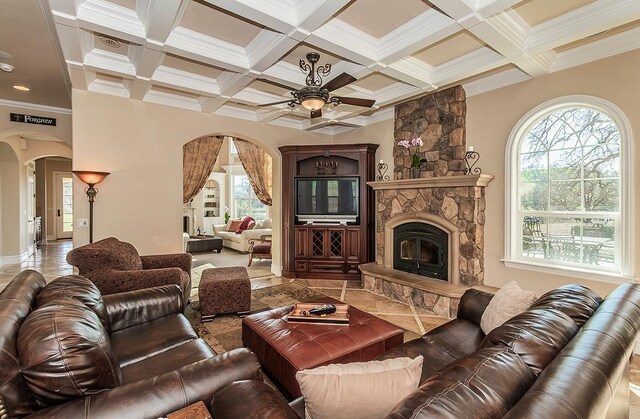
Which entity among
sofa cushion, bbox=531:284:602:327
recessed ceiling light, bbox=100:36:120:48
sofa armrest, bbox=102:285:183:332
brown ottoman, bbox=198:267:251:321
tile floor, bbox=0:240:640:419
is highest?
recessed ceiling light, bbox=100:36:120:48

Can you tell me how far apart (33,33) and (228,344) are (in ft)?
11.5

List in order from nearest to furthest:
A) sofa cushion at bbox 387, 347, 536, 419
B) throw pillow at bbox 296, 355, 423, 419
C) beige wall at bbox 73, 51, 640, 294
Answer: sofa cushion at bbox 387, 347, 536, 419 < throw pillow at bbox 296, 355, 423, 419 < beige wall at bbox 73, 51, 640, 294

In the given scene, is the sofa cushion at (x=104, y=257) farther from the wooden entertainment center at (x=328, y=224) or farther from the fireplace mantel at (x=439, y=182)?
the fireplace mantel at (x=439, y=182)

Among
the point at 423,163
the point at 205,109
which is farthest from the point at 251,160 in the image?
the point at 423,163

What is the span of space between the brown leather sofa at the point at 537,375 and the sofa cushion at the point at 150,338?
3.18 ft

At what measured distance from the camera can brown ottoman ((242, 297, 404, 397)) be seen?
6.62 ft

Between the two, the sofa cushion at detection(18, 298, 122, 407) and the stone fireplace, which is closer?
the sofa cushion at detection(18, 298, 122, 407)

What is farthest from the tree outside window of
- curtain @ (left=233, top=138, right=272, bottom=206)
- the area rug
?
the area rug

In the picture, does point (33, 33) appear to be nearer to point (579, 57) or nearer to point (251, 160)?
point (251, 160)

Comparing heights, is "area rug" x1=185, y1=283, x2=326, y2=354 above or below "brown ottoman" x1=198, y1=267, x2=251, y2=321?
below

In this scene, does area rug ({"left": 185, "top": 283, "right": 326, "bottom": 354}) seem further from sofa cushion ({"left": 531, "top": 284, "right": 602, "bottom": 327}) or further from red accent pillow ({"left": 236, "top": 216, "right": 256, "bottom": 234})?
red accent pillow ({"left": 236, "top": 216, "right": 256, "bottom": 234})

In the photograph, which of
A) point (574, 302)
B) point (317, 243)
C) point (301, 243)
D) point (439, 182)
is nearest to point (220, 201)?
point (301, 243)

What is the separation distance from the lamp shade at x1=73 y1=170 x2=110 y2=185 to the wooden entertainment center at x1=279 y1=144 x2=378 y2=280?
108 inches

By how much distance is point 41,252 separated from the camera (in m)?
8.16
